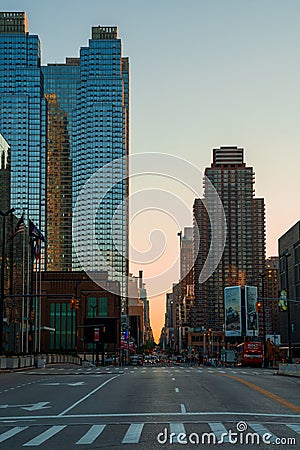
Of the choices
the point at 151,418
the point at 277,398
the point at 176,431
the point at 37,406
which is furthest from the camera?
the point at 277,398

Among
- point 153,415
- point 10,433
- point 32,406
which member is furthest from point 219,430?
point 32,406

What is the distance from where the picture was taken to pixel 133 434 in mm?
16859

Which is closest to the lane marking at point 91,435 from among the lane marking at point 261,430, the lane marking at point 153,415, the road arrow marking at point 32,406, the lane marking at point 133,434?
the lane marking at point 133,434

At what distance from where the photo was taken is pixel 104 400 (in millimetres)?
Answer: 26703

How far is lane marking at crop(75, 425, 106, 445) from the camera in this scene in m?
15.8

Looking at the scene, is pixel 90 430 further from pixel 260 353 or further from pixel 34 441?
pixel 260 353

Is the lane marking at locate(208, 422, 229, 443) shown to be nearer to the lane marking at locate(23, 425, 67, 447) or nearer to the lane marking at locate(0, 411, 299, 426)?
the lane marking at locate(0, 411, 299, 426)

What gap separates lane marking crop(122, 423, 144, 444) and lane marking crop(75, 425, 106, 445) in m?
0.70

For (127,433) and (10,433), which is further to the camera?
(10,433)

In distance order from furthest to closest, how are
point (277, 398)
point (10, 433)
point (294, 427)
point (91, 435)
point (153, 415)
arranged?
point (277, 398), point (153, 415), point (294, 427), point (10, 433), point (91, 435)

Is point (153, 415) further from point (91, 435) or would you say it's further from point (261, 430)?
point (261, 430)

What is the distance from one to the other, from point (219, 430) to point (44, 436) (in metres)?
4.09

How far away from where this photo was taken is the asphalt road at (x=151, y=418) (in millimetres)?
15594

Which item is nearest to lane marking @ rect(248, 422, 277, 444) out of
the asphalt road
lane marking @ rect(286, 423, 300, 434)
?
the asphalt road
